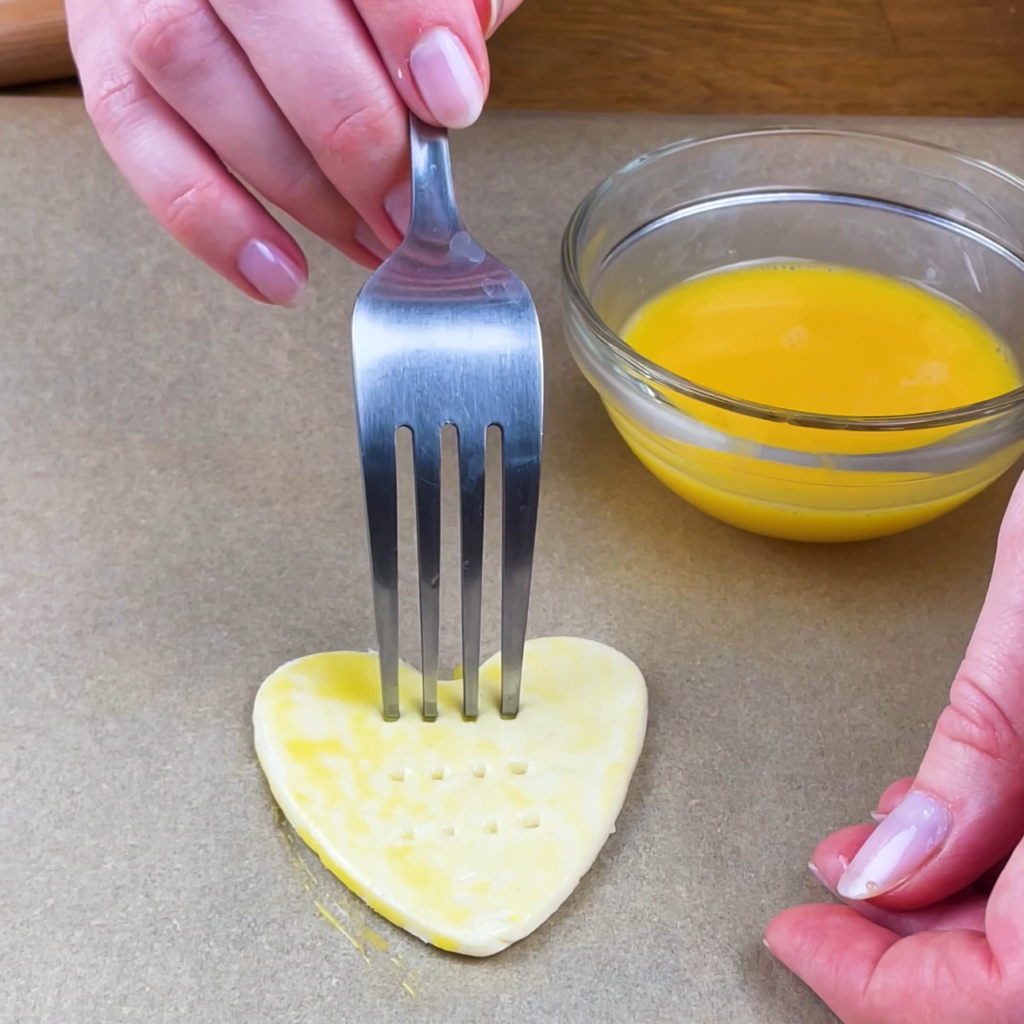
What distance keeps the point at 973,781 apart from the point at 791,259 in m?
0.62

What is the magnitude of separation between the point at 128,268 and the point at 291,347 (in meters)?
0.21

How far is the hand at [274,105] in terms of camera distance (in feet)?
2.36

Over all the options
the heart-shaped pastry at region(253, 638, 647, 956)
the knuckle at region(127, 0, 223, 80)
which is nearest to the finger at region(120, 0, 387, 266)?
the knuckle at region(127, 0, 223, 80)

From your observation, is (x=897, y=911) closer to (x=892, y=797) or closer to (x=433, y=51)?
(x=892, y=797)

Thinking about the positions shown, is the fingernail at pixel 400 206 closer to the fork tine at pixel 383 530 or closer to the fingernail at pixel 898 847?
the fork tine at pixel 383 530

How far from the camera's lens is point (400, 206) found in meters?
0.82

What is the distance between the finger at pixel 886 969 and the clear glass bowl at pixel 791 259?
321 millimetres

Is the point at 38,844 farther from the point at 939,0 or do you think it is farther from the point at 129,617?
the point at 939,0

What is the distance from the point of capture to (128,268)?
46.9 inches

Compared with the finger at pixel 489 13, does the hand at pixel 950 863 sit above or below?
below

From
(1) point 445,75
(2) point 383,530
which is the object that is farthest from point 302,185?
(2) point 383,530

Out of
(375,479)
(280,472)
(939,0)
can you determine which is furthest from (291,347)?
(939,0)

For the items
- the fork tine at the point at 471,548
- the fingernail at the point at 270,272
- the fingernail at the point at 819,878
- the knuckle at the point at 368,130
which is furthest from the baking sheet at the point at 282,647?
the knuckle at the point at 368,130

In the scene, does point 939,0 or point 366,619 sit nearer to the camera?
point 366,619
